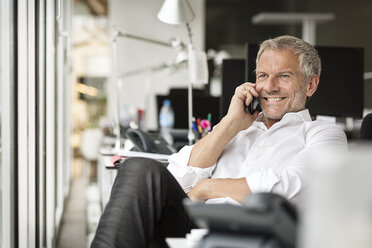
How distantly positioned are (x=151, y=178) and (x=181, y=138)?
2080 millimetres

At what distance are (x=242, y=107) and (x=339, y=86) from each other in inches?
33.2

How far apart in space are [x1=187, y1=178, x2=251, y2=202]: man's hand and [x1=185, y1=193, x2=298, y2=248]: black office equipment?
0.85m

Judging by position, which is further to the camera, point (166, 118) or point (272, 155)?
point (166, 118)

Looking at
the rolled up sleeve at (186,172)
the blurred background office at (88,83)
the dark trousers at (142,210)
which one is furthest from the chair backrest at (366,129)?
the blurred background office at (88,83)

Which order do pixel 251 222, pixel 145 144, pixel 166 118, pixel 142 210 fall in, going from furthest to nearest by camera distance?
pixel 166 118
pixel 145 144
pixel 142 210
pixel 251 222

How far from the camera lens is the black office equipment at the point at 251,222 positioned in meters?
0.86

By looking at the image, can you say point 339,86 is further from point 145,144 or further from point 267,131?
point 145,144

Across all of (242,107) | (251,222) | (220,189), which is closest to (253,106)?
(242,107)

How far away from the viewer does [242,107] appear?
6.93 feet

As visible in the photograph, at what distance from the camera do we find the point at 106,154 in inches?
105

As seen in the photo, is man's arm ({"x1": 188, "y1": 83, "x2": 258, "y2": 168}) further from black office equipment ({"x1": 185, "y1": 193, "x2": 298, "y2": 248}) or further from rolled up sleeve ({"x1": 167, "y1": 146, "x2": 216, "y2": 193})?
black office equipment ({"x1": 185, "y1": 193, "x2": 298, "y2": 248})

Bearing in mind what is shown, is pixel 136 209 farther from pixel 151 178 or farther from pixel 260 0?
pixel 260 0

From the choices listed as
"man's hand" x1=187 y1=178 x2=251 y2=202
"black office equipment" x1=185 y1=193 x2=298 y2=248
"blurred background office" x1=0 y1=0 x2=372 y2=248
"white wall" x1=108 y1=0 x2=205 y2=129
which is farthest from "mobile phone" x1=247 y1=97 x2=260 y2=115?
"white wall" x1=108 y1=0 x2=205 y2=129

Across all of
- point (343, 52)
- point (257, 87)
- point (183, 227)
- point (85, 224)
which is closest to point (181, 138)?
point (85, 224)
